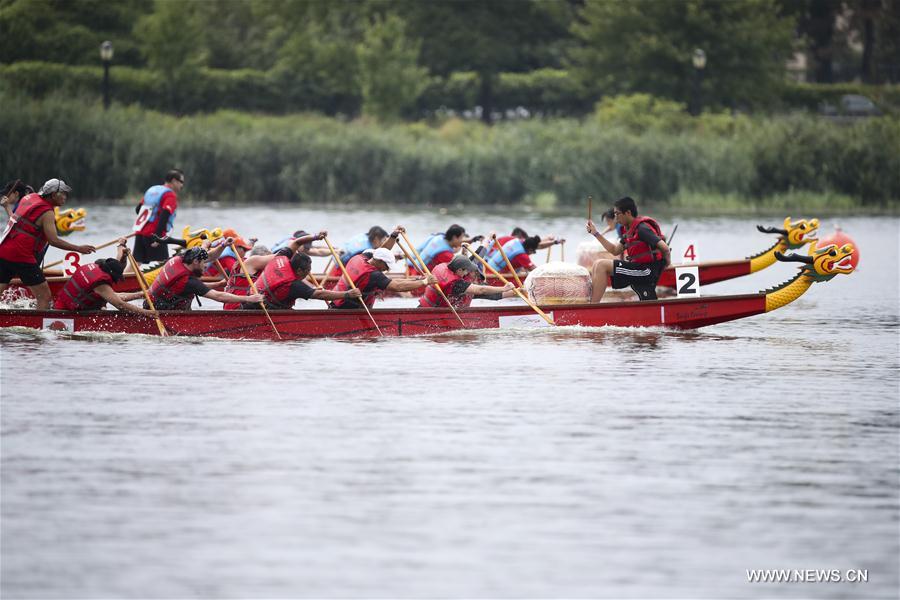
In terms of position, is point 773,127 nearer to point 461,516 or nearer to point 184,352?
point 184,352

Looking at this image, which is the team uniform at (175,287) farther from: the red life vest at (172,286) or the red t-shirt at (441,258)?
the red t-shirt at (441,258)

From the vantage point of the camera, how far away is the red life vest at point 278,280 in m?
18.4

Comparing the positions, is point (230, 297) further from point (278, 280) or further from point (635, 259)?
point (635, 259)

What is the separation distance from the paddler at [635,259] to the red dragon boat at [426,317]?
0.53 meters

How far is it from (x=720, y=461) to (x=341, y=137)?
122 ft

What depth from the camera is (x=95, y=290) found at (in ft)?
59.0

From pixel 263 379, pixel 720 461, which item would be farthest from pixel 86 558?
pixel 263 379

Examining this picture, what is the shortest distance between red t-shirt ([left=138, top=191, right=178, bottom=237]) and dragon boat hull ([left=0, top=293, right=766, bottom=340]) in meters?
4.26

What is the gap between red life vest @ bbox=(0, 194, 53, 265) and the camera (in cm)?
1848

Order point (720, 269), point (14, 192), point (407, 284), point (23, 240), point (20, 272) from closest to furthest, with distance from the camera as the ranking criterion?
point (23, 240) → point (20, 272) → point (407, 284) → point (14, 192) → point (720, 269)

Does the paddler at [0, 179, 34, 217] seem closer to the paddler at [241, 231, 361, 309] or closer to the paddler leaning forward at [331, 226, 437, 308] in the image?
the paddler at [241, 231, 361, 309]

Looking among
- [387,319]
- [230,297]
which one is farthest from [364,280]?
[230,297]

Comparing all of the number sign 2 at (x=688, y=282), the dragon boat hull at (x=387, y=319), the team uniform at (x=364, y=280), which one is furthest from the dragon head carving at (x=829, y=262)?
the team uniform at (x=364, y=280)

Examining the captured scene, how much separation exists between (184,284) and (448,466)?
268 inches
